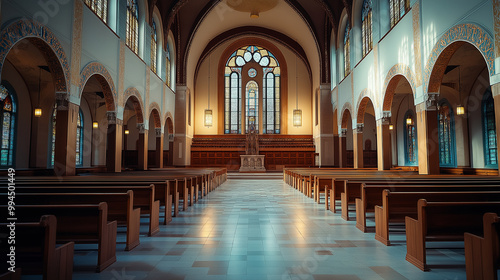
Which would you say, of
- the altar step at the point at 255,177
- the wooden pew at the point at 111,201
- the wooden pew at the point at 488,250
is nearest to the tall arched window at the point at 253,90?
the altar step at the point at 255,177

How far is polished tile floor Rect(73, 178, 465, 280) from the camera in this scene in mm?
3260

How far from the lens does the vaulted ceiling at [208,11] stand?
20.1 m

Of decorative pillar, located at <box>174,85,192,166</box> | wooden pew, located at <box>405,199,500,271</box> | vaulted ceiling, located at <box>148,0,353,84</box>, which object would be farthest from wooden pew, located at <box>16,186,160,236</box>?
decorative pillar, located at <box>174,85,192,166</box>

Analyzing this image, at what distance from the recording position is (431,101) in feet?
34.6

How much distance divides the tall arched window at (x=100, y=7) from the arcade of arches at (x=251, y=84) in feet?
0.21

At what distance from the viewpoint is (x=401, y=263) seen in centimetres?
360

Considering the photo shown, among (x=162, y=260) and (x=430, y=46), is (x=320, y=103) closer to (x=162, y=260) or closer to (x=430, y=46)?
(x=430, y=46)

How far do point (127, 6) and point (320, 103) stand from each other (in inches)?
549

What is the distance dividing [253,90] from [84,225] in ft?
81.6

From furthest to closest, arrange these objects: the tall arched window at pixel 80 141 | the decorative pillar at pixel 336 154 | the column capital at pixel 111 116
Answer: the decorative pillar at pixel 336 154, the tall arched window at pixel 80 141, the column capital at pixel 111 116

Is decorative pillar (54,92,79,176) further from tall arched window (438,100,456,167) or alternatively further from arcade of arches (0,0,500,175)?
tall arched window (438,100,456,167)

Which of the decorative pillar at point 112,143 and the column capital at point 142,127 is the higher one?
the column capital at point 142,127

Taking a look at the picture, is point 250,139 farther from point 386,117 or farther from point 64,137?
point 64,137

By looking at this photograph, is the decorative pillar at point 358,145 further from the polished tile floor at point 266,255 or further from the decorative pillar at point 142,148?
the polished tile floor at point 266,255
